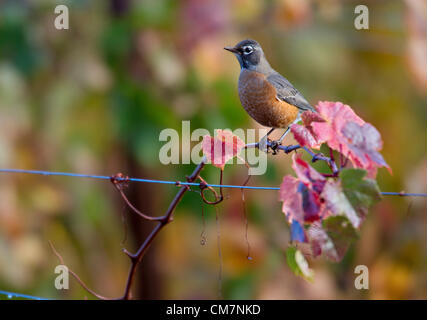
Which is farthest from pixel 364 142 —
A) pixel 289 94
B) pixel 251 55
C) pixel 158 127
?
pixel 158 127

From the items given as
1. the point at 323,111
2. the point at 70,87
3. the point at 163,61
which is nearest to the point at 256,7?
the point at 163,61

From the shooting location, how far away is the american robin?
9.32ft

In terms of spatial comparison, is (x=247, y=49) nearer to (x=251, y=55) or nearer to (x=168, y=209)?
(x=251, y=55)

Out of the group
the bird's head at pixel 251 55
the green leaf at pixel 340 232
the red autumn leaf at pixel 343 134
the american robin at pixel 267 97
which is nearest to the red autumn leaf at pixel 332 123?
the red autumn leaf at pixel 343 134

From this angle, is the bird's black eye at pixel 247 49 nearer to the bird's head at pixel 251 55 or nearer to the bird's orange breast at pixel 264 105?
the bird's head at pixel 251 55

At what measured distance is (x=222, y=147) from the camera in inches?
76.2

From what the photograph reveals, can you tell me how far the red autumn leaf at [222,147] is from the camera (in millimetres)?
1918

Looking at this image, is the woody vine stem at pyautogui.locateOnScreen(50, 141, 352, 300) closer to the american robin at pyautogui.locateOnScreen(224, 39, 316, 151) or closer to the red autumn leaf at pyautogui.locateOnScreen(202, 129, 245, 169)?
the red autumn leaf at pyautogui.locateOnScreen(202, 129, 245, 169)

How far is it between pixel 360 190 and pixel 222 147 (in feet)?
1.63

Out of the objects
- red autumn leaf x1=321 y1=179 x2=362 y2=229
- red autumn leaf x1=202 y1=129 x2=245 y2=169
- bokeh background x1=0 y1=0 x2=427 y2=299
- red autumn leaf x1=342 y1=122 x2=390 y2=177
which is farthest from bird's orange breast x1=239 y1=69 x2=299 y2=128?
bokeh background x1=0 y1=0 x2=427 y2=299

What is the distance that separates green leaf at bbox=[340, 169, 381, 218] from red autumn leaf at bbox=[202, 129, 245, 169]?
0.41 meters

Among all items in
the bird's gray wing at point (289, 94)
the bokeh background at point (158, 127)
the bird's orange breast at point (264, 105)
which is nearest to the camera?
the bird's orange breast at point (264, 105)

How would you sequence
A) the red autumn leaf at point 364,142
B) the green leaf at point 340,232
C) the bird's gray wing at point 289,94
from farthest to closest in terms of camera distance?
1. the bird's gray wing at point 289,94
2. the red autumn leaf at point 364,142
3. the green leaf at point 340,232

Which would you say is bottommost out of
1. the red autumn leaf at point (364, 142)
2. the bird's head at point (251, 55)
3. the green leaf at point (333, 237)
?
the green leaf at point (333, 237)
